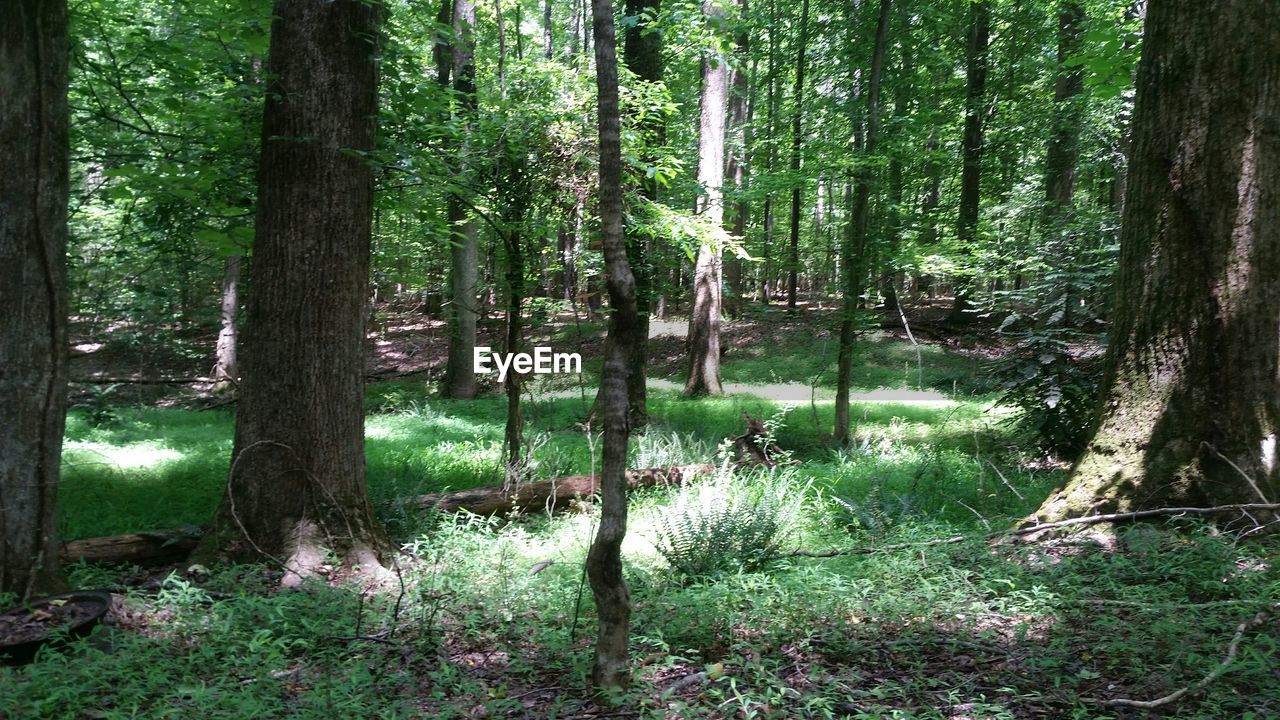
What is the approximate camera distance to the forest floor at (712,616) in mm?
3146

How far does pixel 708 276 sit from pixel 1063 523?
32.2 feet

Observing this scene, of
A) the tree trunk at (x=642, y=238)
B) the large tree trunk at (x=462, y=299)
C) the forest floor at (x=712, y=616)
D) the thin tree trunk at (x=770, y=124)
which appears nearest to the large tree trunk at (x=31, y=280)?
the forest floor at (x=712, y=616)

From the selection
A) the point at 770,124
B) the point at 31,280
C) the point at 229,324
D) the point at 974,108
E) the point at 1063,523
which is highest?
the point at 770,124

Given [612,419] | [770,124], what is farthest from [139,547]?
[770,124]

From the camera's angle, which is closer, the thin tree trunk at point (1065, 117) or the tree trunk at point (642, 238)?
the tree trunk at point (642, 238)

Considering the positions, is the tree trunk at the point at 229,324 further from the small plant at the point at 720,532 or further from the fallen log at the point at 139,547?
the small plant at the point at 720,532

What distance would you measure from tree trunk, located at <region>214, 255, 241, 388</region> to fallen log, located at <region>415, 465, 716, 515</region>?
27.3 feet

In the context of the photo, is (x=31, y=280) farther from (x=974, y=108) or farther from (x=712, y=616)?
(x=974, y=108)

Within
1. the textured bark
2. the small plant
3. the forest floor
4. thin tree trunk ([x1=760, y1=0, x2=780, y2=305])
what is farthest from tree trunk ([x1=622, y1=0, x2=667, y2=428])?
thin tree trunk ([x1=760, y1=0, x2=780, y2=305])

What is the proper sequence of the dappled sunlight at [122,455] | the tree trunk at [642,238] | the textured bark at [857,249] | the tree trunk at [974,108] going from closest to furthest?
the dappled sunlight at [122,455] < the textured bark at [857,249] < the tree trunk at [642,238] < the tree trunk at [974,108]

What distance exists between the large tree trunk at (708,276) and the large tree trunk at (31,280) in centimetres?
988

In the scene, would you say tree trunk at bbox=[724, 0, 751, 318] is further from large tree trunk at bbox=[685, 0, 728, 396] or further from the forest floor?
the forest floor

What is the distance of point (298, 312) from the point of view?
5.02 meters

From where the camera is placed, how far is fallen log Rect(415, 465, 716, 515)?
6527mm
